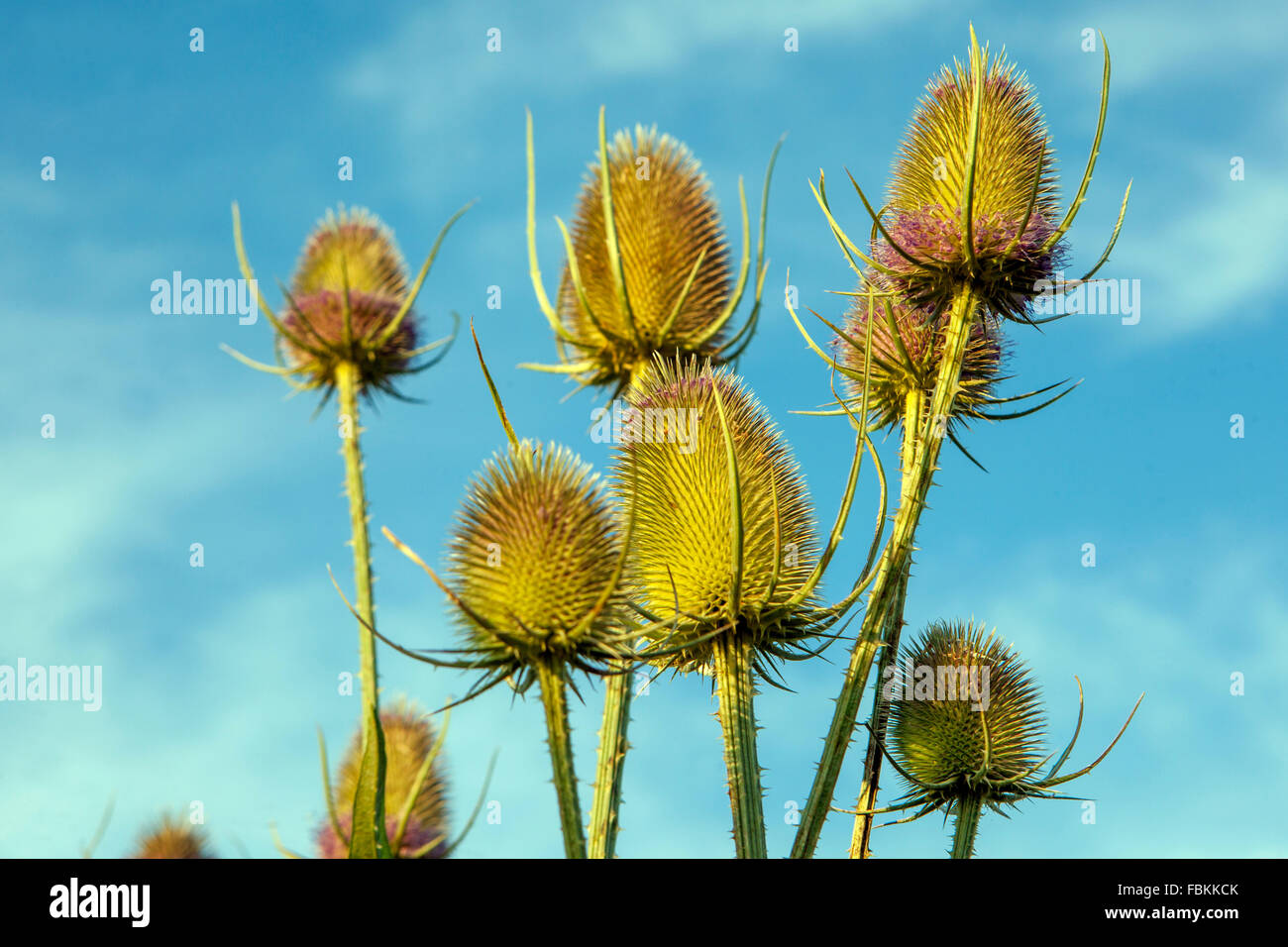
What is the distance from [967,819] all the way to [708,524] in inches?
133

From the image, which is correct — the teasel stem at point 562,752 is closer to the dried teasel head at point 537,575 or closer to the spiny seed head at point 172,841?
the dried teasel head at point 537,575

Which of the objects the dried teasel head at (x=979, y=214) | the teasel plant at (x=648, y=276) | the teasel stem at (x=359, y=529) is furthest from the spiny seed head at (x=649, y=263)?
the teasel stem at (x=359, y=529)

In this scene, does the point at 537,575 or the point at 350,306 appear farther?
the point at 350,306

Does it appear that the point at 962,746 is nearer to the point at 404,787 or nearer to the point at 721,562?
the point at 721,562

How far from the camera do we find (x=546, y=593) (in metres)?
5.75

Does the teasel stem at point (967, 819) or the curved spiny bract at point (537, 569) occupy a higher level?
the curved spiny bract at point (537, 569)

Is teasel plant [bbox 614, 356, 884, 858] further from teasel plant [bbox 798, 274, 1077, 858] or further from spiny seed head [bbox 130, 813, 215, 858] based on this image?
spiny seed head [bbox 130, 813, 215, 858]

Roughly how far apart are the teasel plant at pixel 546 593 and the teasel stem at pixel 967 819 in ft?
13.0

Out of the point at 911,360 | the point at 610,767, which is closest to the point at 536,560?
the point at 610,767

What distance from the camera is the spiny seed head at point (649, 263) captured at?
32.6 ft

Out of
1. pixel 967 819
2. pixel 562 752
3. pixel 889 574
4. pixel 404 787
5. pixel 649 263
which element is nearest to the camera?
pixel 562 752
